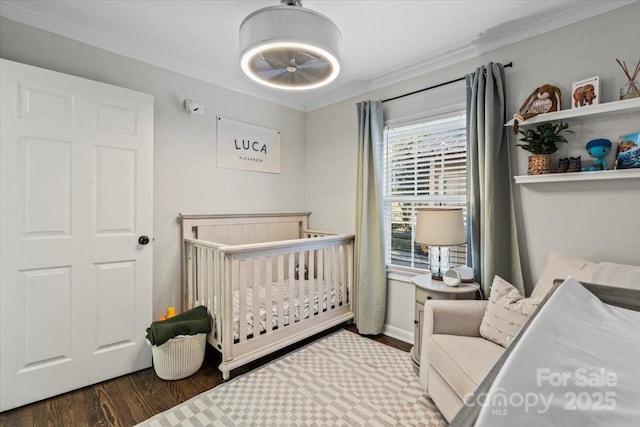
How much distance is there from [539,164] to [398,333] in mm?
1785

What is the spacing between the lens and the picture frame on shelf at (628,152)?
5.13 ft

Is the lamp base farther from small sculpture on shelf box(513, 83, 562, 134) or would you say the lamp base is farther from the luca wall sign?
the luca wall sign

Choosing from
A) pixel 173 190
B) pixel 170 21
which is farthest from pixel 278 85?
pixel 173 190

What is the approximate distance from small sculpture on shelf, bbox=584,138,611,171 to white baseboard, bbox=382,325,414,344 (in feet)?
5.98

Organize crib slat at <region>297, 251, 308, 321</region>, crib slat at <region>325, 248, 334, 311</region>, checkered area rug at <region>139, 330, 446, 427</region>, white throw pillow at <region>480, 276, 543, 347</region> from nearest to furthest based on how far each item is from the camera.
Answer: white throw pillow at <region>480, 276, 543, 347</region> → checkered area rug at <region>139, 330, 446, 427</region> → crib slat at <region>297, 251, 308, 321</region> → crib slat at <region>325, 248, 334, 311</region>

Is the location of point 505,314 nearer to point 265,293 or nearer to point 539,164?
point 539,164

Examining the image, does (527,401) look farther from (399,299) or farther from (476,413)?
(399,299)

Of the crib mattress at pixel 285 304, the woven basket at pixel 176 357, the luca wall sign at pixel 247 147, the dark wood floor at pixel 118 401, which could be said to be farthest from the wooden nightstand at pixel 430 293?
the luca wall sign at pixel 247 147

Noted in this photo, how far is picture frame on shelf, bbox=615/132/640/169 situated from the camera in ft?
5.13

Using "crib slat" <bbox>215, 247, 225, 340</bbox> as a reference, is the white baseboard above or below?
below

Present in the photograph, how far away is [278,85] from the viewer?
5.97 feet

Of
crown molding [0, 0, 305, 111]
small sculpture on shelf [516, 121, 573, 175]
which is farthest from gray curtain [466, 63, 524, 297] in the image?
crown molding [0, 0, 305, 111]

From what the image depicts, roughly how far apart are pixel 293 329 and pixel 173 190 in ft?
5.14
